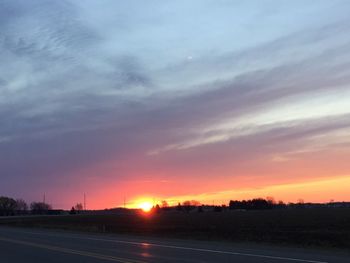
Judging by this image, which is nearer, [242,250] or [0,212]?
[242,250]

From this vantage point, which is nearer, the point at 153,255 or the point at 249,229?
the point at 153,255

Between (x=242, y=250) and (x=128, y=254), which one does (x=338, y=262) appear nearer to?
(x=242, y=250)

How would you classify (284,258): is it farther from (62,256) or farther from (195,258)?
(62,256)

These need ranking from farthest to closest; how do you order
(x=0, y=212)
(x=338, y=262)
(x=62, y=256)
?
(x=0, y=212)
(x=62, y=256)
(x=338, y=262)

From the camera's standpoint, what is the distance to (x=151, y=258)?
60.2 feet

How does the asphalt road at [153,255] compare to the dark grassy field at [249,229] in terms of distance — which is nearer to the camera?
the asphalt road at [153,255]

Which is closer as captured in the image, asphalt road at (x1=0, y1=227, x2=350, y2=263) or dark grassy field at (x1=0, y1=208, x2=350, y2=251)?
asphalt road at (x1=0, y1=227, x2=350, y2=263)

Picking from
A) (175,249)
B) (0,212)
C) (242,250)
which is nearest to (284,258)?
(242,250)

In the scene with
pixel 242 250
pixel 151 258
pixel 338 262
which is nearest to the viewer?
pixel 338 262

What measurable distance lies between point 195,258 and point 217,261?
1214 mm

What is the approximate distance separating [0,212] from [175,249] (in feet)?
581

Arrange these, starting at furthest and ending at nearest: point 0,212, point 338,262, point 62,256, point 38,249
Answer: point 0,212, point 38,249, point 62,256, point 338,262

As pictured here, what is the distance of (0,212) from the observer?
188m

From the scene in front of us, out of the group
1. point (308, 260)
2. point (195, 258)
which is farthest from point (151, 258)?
point (308, 260)
